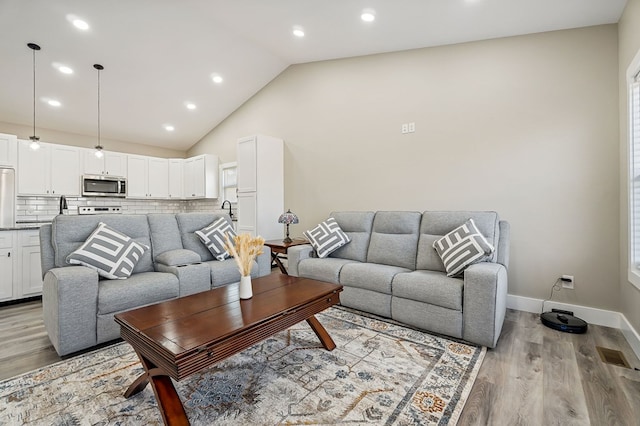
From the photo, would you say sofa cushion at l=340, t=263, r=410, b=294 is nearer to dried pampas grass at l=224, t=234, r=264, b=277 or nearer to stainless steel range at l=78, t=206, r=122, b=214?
dried pampas grass at l=224, t=234, r=264, b=277

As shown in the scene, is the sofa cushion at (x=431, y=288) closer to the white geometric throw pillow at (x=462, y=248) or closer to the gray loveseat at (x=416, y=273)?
the gray loveseat at (x=416, y=273)

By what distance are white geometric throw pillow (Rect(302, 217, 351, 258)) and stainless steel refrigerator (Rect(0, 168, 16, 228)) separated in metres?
3.79

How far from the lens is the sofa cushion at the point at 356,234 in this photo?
3496 millimetres

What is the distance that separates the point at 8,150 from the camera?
12.4ft

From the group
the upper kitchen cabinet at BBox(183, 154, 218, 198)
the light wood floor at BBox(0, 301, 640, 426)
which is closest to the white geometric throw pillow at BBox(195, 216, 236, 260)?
the light wood floor at BBox(0, 301, 640, 426)

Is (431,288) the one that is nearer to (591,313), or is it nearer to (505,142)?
(591,313)

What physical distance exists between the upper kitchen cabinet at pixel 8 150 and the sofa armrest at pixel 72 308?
8.97 ft

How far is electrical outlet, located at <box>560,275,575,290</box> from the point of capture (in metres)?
2.81

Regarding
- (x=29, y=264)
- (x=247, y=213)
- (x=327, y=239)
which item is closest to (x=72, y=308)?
(x=29, y=264)

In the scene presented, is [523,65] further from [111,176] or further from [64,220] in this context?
[111,176]

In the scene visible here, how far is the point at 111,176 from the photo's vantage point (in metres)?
5.40

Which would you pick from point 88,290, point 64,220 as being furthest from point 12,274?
point 88,290

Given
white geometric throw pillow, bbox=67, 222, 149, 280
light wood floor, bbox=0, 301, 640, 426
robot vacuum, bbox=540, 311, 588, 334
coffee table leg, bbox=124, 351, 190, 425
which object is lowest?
light wood floor, bbox=0, 301, 640, 426

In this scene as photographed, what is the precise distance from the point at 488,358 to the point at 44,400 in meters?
2.82
